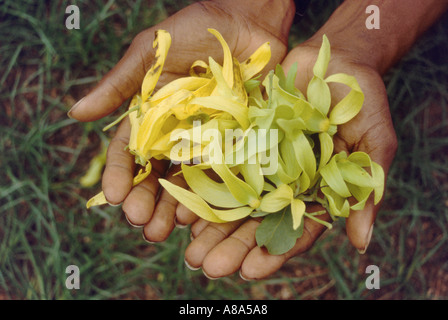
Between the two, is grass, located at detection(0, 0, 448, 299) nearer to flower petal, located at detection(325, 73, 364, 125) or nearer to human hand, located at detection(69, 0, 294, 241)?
human hand, located at detection(69, 0, 294, 241)

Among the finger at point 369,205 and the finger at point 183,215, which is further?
the finger at point 183,215

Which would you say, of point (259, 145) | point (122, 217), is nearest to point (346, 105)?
point (259, 145)

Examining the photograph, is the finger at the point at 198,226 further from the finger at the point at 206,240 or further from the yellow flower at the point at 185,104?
the yellow flower at the point at 185,104

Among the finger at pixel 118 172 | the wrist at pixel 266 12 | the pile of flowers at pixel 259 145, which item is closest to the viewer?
the pile of flowers at pixel 259 145

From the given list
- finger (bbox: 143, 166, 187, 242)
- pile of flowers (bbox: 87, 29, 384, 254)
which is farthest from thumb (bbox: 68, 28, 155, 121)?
finger (bbox: 143, 166, 187, 242)

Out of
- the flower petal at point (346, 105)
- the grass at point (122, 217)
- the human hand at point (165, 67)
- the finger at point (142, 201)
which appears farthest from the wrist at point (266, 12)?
the finger at point (142, 201)
